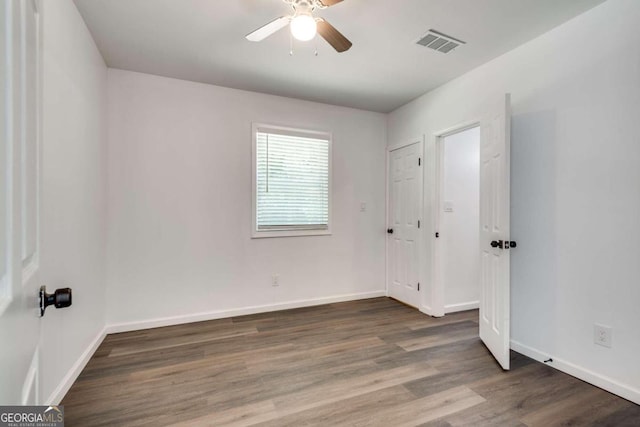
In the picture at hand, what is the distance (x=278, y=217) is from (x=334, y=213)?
30.7 inches

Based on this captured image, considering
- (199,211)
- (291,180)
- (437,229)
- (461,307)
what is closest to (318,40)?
(291,180)

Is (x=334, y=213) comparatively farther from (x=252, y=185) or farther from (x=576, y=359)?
(x=576, y=359)

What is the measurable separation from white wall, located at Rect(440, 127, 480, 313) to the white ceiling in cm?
90

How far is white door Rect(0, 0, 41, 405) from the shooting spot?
1.67 ft

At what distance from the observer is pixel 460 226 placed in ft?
12.0

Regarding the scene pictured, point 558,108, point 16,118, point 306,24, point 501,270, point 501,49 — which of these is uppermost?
point 501,49

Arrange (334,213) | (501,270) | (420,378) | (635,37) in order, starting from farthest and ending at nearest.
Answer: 1. (334,213)
2. (501,270)
3. (420,378)
4. (635,37)

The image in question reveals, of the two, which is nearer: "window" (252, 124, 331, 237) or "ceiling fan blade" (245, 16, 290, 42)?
"ceiling fan blade" (245, 16, 290, 42)

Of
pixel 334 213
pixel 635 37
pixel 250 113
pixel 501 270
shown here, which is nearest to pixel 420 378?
pixel 501 270

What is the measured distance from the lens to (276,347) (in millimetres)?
2637

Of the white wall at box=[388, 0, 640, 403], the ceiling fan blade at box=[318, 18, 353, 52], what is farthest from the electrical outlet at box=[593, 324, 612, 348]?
the ceiling fan blade at box=[318, 18, 353, 52]

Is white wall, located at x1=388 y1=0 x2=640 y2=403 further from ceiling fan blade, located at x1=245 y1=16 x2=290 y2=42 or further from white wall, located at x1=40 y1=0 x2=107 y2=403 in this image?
white wall, located at x1=40 y1=0 x2=107 y2=403

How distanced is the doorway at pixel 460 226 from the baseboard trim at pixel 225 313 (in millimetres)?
1030

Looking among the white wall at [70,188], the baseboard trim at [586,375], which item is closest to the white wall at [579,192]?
the baseboard trim at [586,375]
